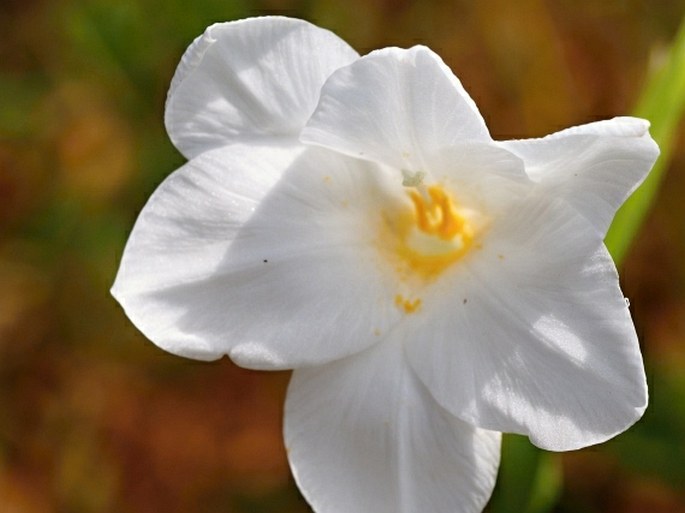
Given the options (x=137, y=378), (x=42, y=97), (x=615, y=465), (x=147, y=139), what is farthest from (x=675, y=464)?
(x=42, y=97)

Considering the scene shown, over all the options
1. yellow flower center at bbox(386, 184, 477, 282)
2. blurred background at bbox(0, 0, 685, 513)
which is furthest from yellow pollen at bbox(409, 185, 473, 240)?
blurred background at bbox(0, 0, 685, 513)

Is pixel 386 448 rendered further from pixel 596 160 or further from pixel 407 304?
pixel 596 160

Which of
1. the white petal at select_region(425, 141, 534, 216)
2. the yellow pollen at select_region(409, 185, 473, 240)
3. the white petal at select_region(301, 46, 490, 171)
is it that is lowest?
the yellow pollen at select_region(409, 185, 473, 240)

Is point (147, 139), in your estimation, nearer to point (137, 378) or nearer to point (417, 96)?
point (137, 378)

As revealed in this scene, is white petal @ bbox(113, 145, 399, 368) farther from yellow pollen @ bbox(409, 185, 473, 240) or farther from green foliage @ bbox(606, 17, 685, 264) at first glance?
green foliage @ bbox(606, 17, 685, 264)

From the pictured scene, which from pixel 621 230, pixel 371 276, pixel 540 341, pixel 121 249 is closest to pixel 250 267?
pixel 371 276

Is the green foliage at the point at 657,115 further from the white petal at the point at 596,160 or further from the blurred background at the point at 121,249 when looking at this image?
the blurred background at the point at 121,249
